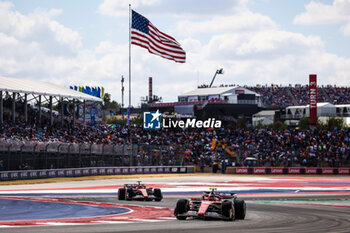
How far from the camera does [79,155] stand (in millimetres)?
44094

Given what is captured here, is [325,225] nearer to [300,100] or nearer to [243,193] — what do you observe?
[243,193]

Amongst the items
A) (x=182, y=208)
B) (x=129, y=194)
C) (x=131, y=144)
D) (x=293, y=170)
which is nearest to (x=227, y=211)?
(x=182, y=208)

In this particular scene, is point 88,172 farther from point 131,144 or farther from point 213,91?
point 213,91

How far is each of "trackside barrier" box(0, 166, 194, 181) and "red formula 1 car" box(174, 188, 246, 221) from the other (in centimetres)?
2220

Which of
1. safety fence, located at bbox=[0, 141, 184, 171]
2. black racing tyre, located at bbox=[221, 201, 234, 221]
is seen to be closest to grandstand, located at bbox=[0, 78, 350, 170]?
safety fence, located at bbox=[0, 141, 184, 171]

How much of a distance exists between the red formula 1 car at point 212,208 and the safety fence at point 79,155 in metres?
21.9

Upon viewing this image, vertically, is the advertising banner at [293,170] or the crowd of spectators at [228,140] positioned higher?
the crowd of spectators at [228,140]

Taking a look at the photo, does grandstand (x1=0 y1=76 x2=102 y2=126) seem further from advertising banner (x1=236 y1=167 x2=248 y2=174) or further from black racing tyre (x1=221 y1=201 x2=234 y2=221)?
black racing tyre (x1=221 y1=201 x2=234 y2=221)

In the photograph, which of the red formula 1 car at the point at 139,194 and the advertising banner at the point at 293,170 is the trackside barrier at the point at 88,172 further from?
the red formula 1 car at the point at 139,194

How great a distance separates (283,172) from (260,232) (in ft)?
134

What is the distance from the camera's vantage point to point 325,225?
16.6m

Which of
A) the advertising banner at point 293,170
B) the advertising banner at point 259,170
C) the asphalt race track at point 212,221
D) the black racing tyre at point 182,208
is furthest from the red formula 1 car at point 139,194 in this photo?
the advertising banner at point 293,170

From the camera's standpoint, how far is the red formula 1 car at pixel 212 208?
1750 centimetres

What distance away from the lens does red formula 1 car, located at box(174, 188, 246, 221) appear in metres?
17.5
